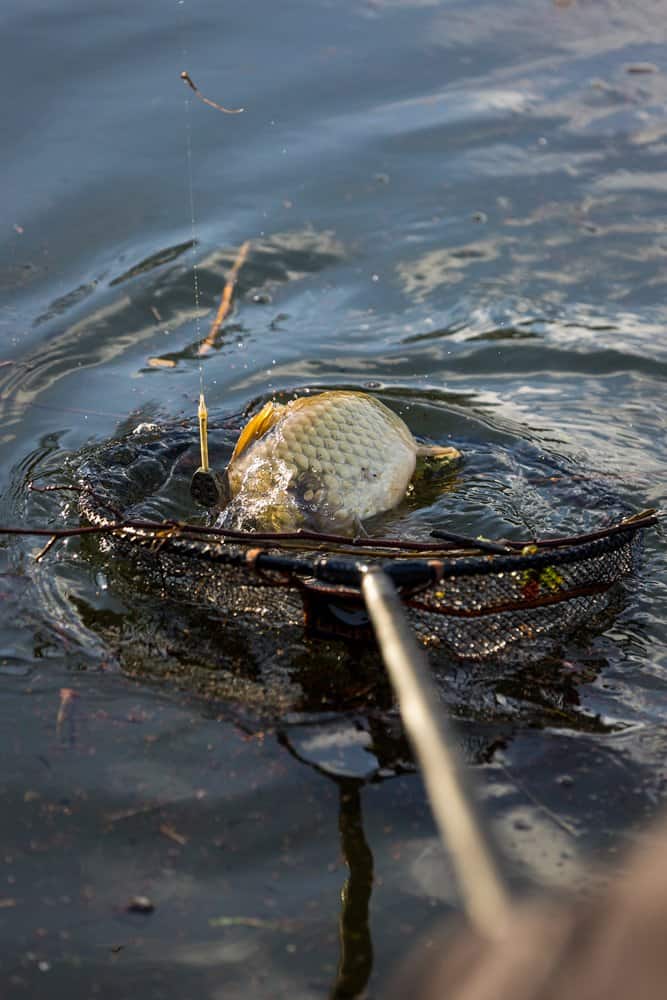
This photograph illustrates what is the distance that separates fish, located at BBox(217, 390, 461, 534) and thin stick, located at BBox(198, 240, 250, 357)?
6.81 feet

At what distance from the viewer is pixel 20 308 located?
229 inches

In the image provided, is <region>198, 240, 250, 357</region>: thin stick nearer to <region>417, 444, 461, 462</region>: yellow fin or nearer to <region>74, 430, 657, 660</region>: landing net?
<region>417, 444, 461, 462</region>: yellow fin

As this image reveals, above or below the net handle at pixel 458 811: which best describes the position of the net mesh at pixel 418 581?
below

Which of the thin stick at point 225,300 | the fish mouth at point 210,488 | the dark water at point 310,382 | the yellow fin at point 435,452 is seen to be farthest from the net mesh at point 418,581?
the thin stick at point 225,300

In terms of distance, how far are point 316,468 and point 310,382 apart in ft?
6.17

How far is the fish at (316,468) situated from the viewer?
Result: 3449 mm

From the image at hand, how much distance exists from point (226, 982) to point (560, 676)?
1395mm

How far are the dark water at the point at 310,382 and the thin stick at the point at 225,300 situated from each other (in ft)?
0.21

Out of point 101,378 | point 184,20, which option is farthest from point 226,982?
point 184,20

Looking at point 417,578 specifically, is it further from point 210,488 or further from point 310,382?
point 310,382

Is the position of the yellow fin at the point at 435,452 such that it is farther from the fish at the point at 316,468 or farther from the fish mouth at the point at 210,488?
the fish mouth at the point at 210,488

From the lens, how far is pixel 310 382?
5.27 m

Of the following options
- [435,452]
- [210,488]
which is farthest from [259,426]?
[435,452]

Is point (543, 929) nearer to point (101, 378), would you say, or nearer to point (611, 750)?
point (611, 750)
